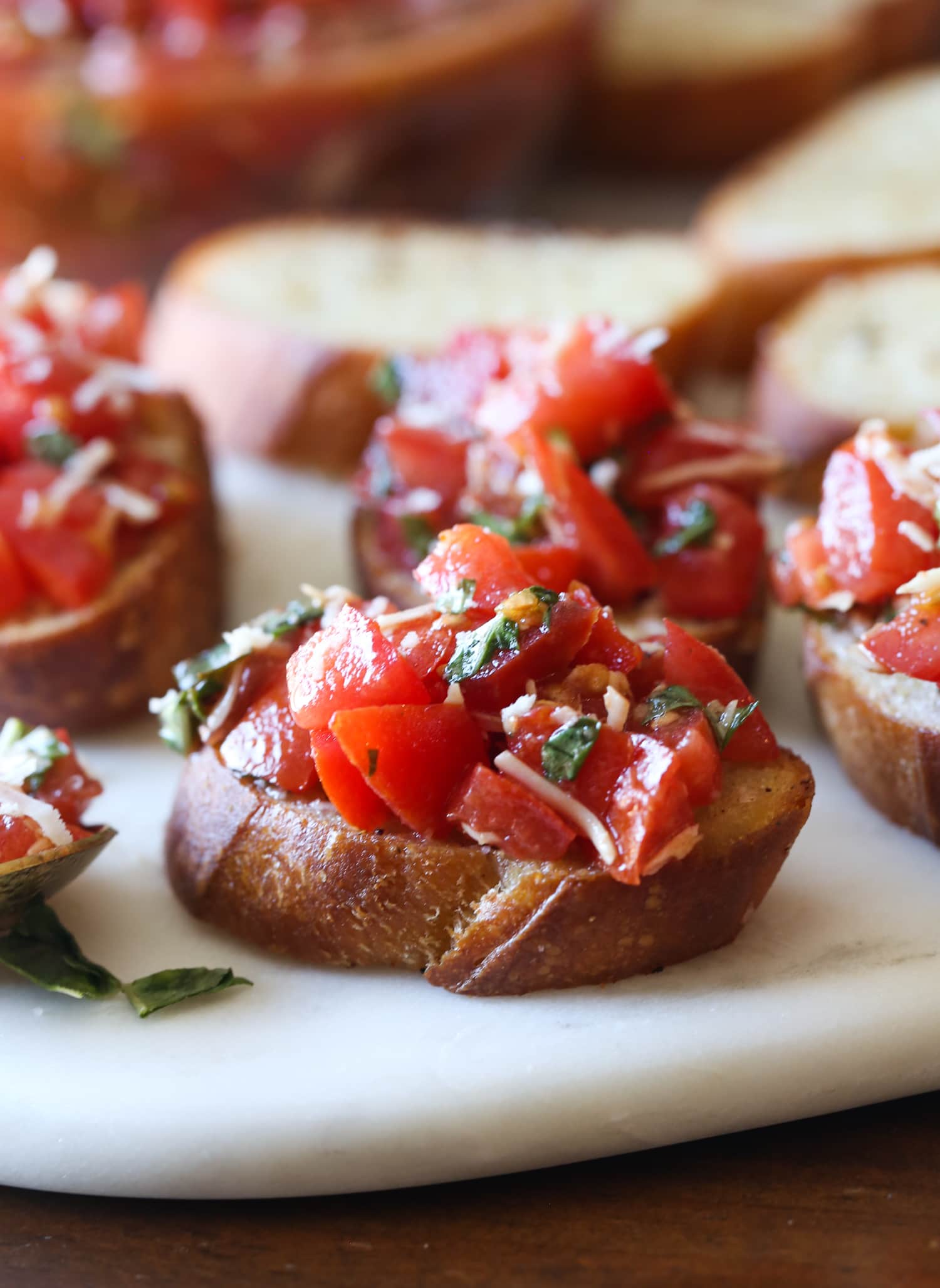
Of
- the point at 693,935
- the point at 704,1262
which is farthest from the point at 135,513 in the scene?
the point at 704,1262

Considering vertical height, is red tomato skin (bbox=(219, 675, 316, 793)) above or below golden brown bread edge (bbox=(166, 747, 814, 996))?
above

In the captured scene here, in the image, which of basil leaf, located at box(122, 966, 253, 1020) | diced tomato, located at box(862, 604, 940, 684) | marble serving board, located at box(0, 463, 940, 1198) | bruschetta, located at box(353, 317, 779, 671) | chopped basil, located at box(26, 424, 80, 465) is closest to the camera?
marble serving board, located at box(0, 463, 940, 1198)

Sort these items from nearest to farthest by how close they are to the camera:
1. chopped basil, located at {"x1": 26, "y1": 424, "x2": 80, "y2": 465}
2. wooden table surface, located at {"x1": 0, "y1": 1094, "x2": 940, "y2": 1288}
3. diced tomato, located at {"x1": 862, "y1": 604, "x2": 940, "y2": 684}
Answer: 1. wooden table surface, located at {"x1": 0, "y1": 1094, "x2": 940, "y2": 1288}
2. diced tomato, located at {"x1": 862, "y1": 604, "x2": 940, "y2": 684}
3. chopped basil, located at {"x1": 26, "y1": 424, "x2": 80, "y2": 465}

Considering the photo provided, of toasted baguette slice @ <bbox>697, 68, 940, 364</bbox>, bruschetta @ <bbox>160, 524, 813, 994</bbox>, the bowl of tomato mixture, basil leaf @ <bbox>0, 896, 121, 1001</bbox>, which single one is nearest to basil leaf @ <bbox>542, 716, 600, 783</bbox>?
bruschetta @ <bbox>160, 524, 813, 994</bbox>

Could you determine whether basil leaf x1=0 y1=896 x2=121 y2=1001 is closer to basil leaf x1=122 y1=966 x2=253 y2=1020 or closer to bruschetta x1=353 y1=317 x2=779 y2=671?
basil leaf x1=122 y1=966 x2=253 y2=1020

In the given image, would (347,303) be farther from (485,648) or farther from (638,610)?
(485,648)

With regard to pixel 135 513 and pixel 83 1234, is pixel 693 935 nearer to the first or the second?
pixel 83 1234
